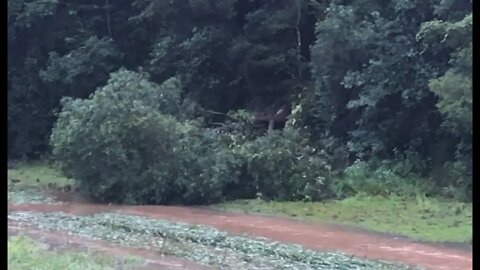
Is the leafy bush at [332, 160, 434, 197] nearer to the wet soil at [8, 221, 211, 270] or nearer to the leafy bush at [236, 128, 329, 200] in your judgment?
the leafy bush at [236, 128, 329, 200]

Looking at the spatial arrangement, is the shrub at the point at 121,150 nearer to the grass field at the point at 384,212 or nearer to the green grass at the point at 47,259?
the grass field at the point at 384,212

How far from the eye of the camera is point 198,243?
11227 mm

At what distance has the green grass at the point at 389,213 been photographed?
12.7 metres

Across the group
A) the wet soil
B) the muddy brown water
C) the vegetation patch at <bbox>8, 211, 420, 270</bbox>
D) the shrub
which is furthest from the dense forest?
the wet soil

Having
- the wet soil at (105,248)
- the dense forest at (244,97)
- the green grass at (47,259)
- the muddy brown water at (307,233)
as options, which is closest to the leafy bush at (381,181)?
the dense forest at (244,97)

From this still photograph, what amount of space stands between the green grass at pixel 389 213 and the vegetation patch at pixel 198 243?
2211 millimetres

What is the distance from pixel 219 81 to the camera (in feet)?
74.6

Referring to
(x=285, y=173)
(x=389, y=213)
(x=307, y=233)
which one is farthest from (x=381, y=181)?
(x=307, y=233)

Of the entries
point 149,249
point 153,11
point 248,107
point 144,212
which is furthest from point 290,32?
point 149,249

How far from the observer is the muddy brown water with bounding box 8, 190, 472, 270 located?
36.0ft

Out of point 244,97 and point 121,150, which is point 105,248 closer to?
point 121,150

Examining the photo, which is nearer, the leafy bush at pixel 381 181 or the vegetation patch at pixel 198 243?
the vegetation patch at pixel 198 243

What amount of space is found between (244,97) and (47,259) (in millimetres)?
15081

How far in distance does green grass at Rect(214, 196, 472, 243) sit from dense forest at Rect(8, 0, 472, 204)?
412 mm
